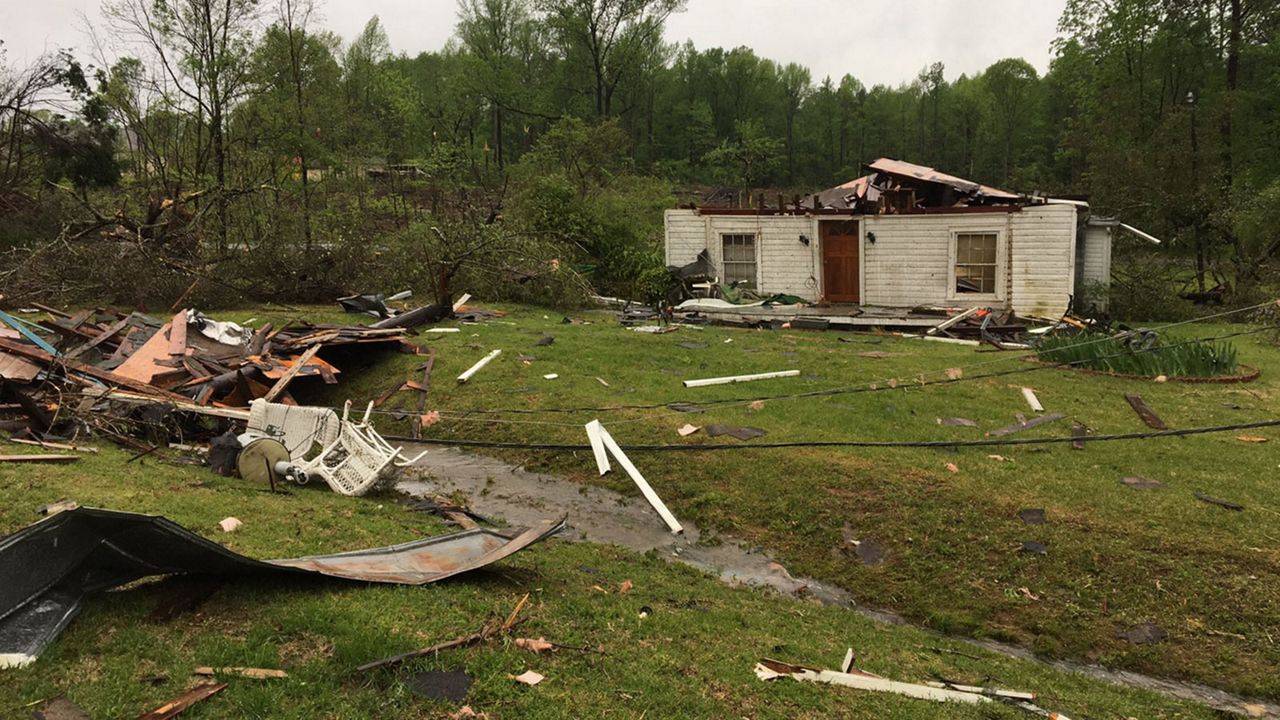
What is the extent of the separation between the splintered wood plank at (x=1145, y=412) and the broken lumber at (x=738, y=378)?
467 centimetres

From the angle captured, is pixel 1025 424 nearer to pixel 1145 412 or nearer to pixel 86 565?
pixel 1145 412

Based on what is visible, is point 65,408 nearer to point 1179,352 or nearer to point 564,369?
point 564,369

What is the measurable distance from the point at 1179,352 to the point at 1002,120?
2167 inches

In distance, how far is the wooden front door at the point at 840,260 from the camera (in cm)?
2016

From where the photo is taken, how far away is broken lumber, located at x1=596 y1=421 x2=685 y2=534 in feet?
25.8

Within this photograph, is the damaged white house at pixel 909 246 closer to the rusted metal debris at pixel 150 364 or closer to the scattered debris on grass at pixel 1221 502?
the rusted metal debris at pixel 150 364

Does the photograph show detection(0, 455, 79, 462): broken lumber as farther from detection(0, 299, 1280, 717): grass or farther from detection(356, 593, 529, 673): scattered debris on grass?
detection(356, 593, 529, 673): scattered debris on grass

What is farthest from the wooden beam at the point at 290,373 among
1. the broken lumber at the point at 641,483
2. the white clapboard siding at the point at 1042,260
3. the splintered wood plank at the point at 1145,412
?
the white clapboard siding at the point at 1042,260

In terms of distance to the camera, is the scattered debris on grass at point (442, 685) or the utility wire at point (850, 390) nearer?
the scattered debris on grass at point (442, 685)

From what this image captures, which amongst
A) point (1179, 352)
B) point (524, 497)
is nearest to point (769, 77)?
point (1179, 352)

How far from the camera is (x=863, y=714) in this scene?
404 centimetres

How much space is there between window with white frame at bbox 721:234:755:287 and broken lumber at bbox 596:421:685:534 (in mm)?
12416

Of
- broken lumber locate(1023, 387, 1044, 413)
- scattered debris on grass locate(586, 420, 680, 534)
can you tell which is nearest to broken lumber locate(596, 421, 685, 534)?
scattered debris on grass locate(586, 420, 680, 534)

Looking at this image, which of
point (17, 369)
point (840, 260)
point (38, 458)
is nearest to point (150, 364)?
point (17, 369)
